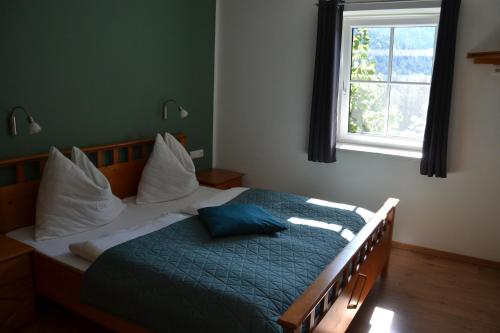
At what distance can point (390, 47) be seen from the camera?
371 centimetres

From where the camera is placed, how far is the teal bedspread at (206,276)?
1.86 meters

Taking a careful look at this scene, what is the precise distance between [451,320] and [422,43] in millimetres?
2105

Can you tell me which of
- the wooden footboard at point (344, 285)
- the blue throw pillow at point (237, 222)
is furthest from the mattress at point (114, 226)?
the wooden footboard at point (344, 285)

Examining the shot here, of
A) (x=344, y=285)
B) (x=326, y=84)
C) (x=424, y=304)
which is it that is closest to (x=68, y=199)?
(x=344, y=285)

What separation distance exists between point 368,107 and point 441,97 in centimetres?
69

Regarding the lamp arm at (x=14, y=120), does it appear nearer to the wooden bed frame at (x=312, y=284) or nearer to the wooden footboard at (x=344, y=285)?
the wooden bed frame at (x=312, y=284)

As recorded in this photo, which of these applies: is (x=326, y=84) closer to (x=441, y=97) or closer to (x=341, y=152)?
(x=341, y=152)

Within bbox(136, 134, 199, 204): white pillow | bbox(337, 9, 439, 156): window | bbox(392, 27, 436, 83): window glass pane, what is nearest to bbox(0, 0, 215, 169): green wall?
bbox(136, 134, 199, 204): white pillow

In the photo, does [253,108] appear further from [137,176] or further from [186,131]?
[137,176]

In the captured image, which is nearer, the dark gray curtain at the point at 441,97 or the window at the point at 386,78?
the dark gray curtain at the point at 441,97

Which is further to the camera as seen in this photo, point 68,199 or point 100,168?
point 100,168


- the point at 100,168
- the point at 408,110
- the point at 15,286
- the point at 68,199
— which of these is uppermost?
the point at 408,110

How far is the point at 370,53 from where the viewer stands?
3.80 m

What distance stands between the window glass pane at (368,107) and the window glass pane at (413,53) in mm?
200
